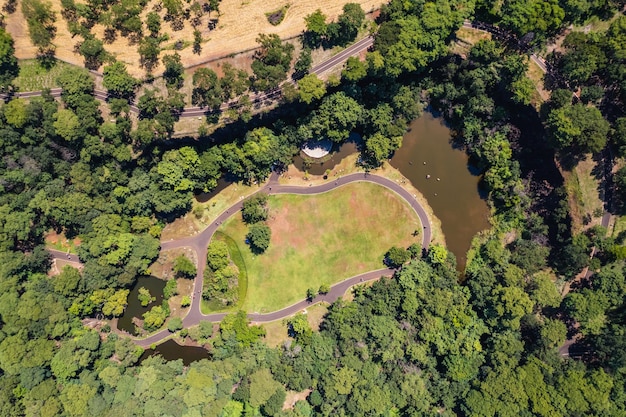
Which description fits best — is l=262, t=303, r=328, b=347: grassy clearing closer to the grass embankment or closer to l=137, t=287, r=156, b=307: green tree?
the grass embankment

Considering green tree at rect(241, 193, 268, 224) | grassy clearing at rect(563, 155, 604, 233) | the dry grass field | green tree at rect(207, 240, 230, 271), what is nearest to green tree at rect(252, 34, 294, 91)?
the dry grass field

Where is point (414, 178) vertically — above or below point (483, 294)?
above

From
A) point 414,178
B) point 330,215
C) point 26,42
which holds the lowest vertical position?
point 330,215

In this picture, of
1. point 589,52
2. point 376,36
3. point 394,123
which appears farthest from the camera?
point 394,123

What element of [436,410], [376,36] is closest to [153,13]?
[376,36]

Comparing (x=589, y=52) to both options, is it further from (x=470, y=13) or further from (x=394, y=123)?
(x=394, y=123)

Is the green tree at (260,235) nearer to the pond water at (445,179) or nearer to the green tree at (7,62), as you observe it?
the pond water at (445,179)

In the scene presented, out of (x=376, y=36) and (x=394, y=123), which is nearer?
(x=376, y=36)

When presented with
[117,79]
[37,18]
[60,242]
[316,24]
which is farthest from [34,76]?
[316,24]

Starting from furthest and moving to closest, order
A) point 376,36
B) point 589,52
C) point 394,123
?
point 394,123
point 376,36
point 589,52
